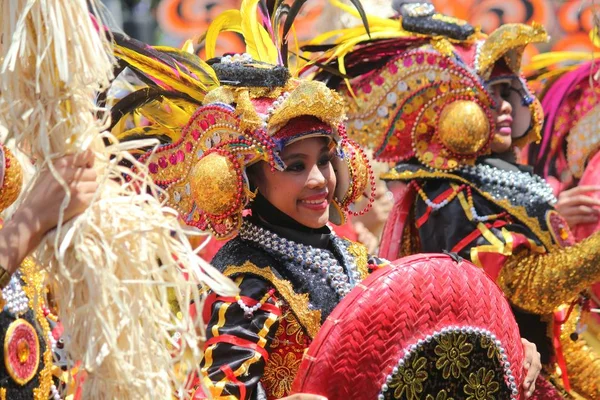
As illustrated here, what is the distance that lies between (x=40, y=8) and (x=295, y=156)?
113cm

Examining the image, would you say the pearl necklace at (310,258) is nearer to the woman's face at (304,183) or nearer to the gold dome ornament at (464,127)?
the woman's face at (304,183)

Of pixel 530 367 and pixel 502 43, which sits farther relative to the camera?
pixel 502 43

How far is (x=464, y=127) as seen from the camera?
14.8 feet

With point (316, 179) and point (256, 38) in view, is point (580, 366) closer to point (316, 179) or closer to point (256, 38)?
point (316, 179)

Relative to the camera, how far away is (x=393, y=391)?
281 centimetres

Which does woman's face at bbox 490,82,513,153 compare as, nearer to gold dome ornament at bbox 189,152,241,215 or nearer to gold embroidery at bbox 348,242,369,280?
gold embroidery at bbox 348,242,369,280

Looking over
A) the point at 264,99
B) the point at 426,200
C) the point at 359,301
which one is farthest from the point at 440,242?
the point at 359,301

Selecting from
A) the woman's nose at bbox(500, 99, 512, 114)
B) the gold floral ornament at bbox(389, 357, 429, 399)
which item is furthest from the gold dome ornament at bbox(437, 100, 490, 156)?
the gold floral ornament at bbox(389, 357, 429, 399)

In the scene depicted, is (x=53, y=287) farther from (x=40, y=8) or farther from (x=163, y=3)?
(x=163, y=3)

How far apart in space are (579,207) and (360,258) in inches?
64.9

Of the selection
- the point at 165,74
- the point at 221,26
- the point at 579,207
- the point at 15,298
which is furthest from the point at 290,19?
the point at 579,207

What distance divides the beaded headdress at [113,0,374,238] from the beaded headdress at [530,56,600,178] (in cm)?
186

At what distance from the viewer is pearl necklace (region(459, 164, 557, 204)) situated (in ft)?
15.0

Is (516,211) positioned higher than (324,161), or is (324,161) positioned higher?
(324,161)
